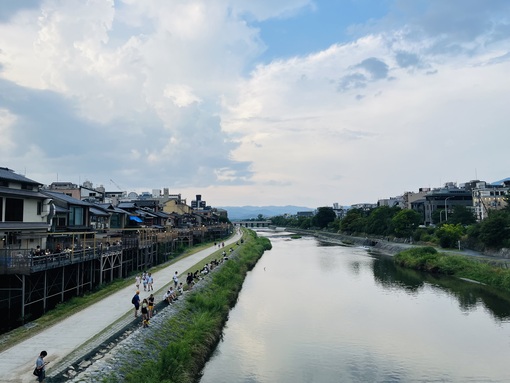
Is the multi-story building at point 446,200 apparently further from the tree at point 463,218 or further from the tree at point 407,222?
the tree at point 407,222

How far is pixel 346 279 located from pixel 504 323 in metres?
20.8

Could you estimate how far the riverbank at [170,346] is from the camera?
15.8 m

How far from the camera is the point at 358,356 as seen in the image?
2280 centimetres

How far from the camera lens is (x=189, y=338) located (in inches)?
859

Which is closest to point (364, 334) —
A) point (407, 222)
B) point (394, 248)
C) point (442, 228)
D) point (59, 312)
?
point (59, 312)

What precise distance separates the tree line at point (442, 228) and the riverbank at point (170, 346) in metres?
40.5

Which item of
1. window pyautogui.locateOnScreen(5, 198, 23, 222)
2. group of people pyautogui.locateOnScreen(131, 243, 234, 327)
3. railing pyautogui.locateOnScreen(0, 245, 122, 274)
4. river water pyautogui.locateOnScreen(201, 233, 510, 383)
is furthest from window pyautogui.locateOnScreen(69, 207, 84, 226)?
river water pyautogui.locateOnScreen(201, 233, 510, 383)

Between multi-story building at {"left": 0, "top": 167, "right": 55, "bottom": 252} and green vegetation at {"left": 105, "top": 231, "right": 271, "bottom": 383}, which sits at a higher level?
multi-story building at {"left": 0, "top": 167, "right": 55, "bottom": 252}

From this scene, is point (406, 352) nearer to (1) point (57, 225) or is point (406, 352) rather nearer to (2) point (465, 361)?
(2) point (465, 361)

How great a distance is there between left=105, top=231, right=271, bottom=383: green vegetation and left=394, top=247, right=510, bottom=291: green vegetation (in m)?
27.2

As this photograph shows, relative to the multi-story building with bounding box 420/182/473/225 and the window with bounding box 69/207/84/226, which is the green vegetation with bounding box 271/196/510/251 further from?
the window with bounding box 69/207/84/226

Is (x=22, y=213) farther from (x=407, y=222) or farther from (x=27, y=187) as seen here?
(x=407, y=222)

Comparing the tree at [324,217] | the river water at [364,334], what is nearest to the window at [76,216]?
the river water at [364,334]

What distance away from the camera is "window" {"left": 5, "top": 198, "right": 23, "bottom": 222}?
2739 cm
